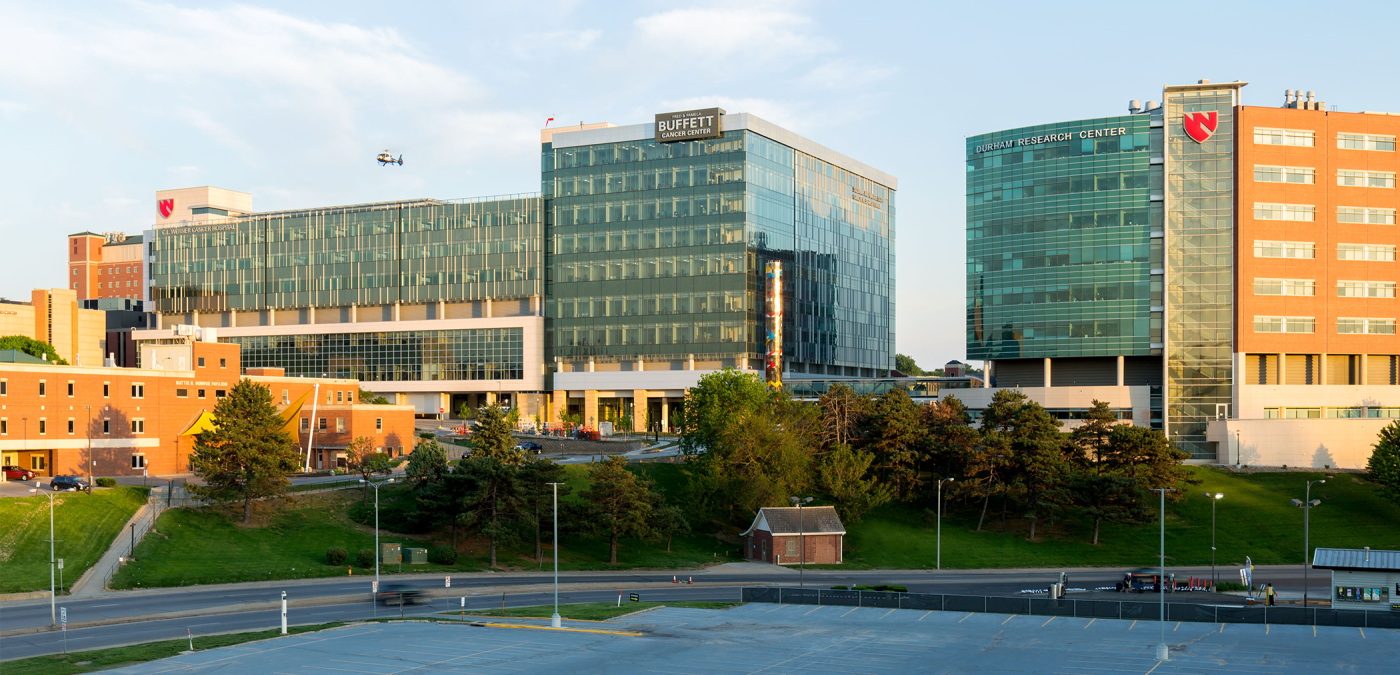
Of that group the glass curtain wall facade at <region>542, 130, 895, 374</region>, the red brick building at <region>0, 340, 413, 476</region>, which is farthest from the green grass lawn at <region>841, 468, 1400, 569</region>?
the glass curtain wall facade at <region>542, 130, 895, 374</region>

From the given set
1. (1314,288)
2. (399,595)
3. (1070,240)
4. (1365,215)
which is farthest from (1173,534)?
(399,595)

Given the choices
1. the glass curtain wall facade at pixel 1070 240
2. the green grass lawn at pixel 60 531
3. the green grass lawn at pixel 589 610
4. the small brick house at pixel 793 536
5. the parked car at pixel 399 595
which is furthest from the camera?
the glass curtain wall facade at pixel 1070 240

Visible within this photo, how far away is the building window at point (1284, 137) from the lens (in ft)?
440

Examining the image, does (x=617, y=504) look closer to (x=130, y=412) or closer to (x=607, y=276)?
(x=130, y=412)

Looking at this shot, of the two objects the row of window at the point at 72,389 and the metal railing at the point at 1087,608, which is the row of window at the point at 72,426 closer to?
the row of window at the point at 72,389

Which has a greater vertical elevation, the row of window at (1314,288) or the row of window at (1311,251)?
the row of window at (1311,251)

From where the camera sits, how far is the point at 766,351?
178m

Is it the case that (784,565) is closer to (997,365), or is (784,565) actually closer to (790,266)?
(997,365)

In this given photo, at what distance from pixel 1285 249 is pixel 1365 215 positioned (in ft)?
33.8

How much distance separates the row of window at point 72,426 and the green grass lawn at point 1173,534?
70.8 meters

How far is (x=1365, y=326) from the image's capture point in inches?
Result: 5354

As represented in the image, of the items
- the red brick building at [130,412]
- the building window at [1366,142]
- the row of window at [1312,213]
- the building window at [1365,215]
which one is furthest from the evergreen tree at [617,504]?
the building window at [1366,142]

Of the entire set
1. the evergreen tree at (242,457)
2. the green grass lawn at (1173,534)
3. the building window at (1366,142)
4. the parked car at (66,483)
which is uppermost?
the building window at (1366,142)

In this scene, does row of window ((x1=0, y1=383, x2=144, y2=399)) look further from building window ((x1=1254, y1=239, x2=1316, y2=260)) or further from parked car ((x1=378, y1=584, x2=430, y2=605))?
building window ((x1=1254, y1=239, x2=1316, y2=260))
